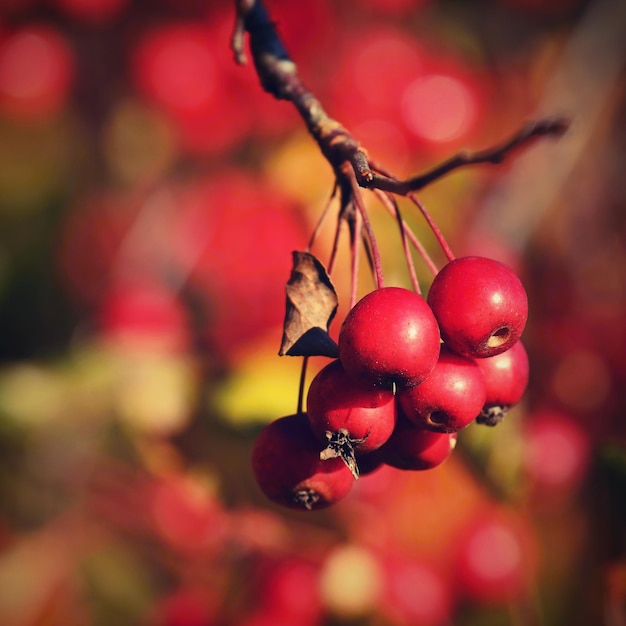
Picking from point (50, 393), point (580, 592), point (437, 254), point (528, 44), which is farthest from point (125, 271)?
point (528, 44)

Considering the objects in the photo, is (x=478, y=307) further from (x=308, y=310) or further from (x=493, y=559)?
(x=493, y=559)

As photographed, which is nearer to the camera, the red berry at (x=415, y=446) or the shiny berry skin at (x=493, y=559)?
the red berry at (x=415, y=446)

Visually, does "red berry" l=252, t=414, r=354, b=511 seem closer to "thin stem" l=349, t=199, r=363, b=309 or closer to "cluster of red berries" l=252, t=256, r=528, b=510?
"cluster of red berries" l=252, t=256, r=528, b=510

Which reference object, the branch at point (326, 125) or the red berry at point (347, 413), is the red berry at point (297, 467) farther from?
the branch at point (326, 125)

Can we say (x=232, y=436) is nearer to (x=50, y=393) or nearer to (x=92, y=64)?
(x=50, y=393)

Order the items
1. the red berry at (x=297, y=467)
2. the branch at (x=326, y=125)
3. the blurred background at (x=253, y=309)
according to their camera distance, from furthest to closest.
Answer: the blurred background at (x=253, y=309)
the red berry at (x=297, y=467)
the branch at (x=326, y=125)

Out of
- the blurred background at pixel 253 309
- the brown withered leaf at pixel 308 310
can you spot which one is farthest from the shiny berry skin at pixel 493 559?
the brown withered leaf at pixel 308 310

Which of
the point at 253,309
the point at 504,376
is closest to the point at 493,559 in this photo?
the point at 253,309
